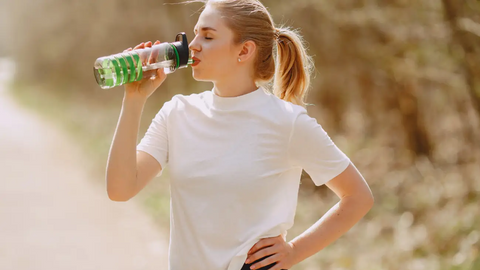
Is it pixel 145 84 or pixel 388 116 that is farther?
pixel 388 116

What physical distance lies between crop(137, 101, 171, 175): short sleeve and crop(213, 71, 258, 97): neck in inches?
7.5

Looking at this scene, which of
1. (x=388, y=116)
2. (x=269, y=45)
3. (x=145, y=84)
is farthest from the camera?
(x=388, y=116)

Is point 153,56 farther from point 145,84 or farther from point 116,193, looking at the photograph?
point 116,193

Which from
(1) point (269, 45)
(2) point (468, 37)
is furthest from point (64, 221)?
(1) point (269, 45)

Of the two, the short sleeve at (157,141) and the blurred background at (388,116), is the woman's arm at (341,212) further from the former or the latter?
the blurred background at (388,116)

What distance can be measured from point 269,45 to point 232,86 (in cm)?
23

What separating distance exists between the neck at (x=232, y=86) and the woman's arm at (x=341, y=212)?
0.41 m

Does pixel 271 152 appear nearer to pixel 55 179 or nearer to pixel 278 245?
pixel 278 245

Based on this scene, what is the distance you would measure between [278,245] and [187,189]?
33 cm

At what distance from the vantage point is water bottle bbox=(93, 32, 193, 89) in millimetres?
1772

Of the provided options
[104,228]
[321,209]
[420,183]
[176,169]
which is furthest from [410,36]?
[176,169]

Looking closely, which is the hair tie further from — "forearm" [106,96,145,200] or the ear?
"forearm" [106,96,145,200]

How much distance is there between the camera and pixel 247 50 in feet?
6.48

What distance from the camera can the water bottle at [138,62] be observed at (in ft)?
5.82
